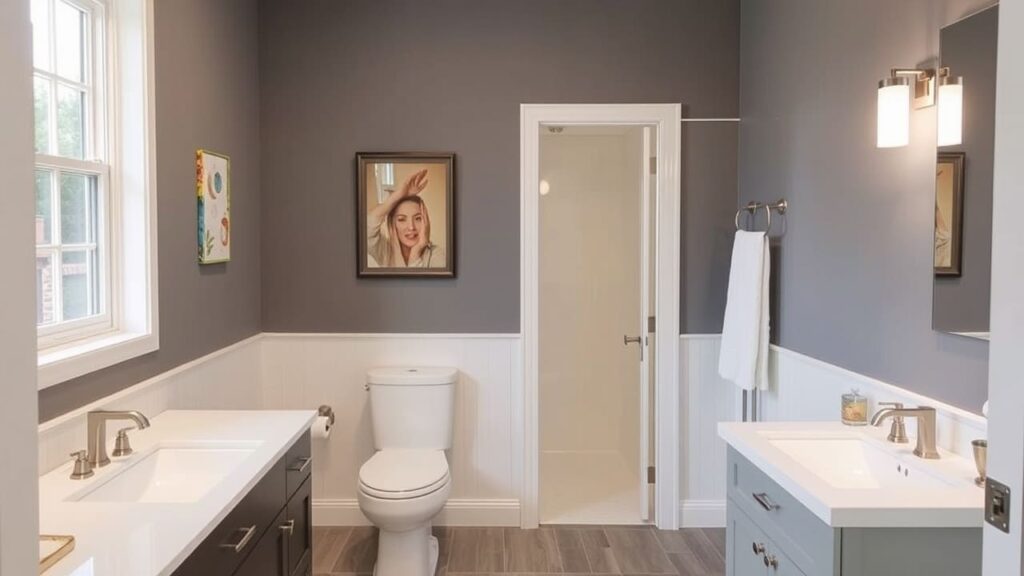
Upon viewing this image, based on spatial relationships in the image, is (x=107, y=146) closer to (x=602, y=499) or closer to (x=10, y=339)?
(x=10, y=339)

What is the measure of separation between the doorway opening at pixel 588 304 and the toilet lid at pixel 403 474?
144 cm

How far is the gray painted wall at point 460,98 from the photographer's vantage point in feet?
11.0

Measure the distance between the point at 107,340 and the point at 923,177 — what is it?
242 centimetres

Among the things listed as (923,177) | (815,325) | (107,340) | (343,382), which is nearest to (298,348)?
(343,382)

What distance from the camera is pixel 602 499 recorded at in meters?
3.86

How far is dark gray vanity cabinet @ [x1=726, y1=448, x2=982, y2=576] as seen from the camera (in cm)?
151

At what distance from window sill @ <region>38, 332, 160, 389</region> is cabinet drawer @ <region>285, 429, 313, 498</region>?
569 mm

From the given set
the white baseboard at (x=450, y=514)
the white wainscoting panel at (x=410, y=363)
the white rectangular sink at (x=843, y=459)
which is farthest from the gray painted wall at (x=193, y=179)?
the white rectangular sink at (x=843, y=459)

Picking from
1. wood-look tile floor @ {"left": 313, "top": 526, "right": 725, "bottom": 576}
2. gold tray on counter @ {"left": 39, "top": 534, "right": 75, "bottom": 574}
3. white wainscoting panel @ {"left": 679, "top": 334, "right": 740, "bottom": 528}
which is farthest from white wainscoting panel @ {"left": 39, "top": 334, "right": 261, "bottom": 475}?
white wainscoting panel @ {"left": 679, "top": 334, "right": 740, "bottom": 528}

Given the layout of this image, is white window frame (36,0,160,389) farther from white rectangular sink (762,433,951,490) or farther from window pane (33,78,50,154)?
white rectangular sink (762,433,951,490)

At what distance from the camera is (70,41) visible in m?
2.11

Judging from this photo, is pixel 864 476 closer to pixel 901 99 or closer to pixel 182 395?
pixel 901 99

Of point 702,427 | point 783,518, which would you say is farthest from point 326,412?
point 783,518

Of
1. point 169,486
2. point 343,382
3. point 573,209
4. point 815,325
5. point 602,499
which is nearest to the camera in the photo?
point 169,486
